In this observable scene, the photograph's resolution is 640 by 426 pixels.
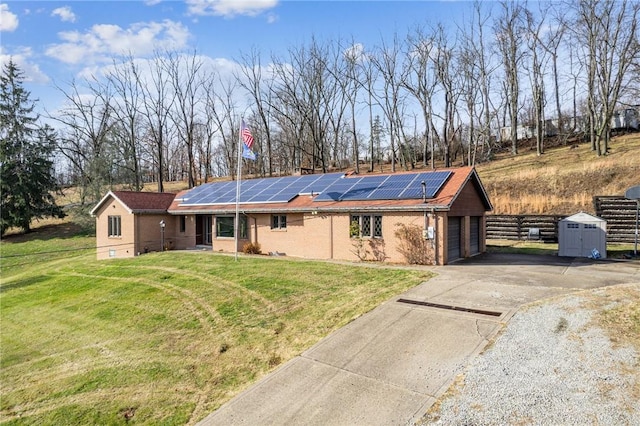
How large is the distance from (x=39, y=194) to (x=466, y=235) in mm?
39927

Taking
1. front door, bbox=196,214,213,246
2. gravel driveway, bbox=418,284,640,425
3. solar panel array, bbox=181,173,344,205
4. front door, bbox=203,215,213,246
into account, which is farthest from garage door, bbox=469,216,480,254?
front door, bbox=196,214,213,246

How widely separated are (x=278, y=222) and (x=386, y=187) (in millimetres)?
6023

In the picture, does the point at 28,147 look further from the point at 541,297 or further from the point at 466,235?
the point at 541,297

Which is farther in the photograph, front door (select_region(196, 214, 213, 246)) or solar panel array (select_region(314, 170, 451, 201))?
front door (select_region(196, 214, 213, 246))

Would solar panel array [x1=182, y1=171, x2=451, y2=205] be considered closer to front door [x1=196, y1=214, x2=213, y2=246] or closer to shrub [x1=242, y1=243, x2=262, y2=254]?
front door [x1=196, y1=214, x2=213, y2=246]

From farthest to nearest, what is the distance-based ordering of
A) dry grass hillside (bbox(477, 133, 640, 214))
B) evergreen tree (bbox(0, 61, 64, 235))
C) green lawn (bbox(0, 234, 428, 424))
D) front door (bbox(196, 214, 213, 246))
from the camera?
evergreen tree (bbox(0, 61, 64, 235)) → dry grass hillside (bbox(477, 133, 640, 214)) → front door (bbox(196, 214, 213, 246)) → green lawn (bbox(0, 234, 428, 424))

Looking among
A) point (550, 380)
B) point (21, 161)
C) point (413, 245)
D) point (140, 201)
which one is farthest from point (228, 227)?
point (21, 161)

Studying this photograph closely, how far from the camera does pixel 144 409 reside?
705 centimetres

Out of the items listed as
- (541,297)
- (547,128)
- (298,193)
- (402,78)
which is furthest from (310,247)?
(547,128)

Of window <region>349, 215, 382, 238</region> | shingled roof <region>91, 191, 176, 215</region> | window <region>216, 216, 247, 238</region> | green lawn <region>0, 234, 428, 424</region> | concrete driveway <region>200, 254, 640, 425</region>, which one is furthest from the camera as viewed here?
shingled roof <region>91, 191, 176, 215</region>

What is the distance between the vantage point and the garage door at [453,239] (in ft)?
53.3

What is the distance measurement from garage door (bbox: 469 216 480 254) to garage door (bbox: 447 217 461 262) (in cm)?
142

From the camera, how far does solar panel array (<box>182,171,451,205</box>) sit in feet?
54.9

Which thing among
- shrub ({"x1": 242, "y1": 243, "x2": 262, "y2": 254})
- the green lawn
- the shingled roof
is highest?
the shingled roof
